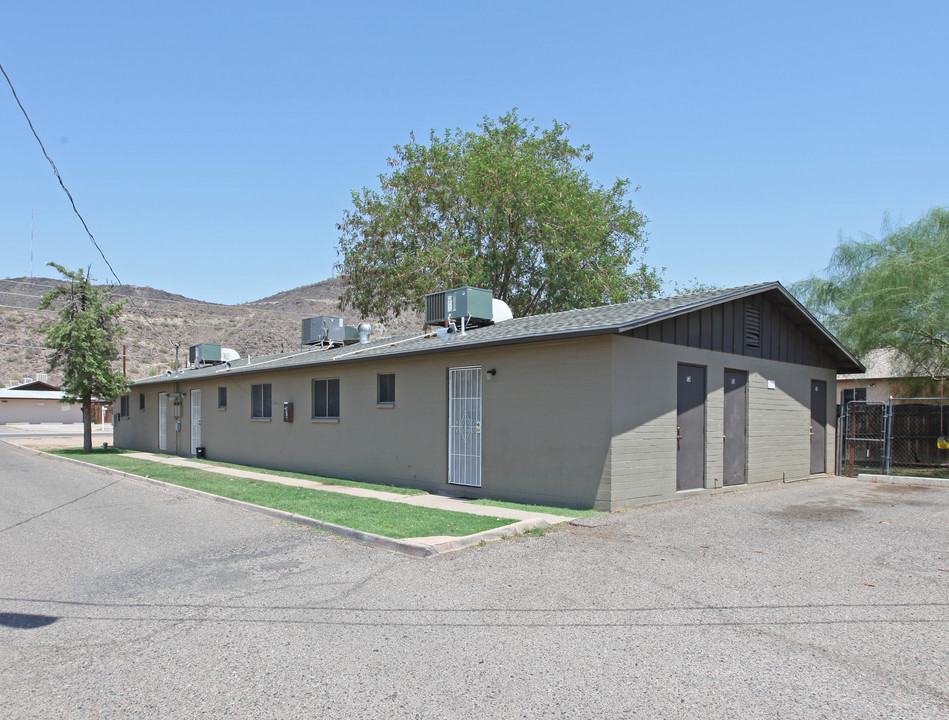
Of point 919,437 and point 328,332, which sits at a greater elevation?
point 328,332

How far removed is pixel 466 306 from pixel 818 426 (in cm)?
911

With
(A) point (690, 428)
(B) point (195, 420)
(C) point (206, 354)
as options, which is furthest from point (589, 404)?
(C) point (206, 354)

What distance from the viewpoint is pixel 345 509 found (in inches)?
411

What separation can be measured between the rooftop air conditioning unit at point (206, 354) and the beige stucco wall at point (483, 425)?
6.43m

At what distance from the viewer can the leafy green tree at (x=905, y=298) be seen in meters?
17.2

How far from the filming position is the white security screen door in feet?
41.4

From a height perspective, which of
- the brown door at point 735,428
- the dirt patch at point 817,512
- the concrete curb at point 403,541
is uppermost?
the brown door at point 735,428

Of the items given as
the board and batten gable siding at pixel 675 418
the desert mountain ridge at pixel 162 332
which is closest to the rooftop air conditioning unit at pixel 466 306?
the board and batten gable siding at pixel 675 418

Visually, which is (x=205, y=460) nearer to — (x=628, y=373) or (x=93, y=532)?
(x=93, y=532)

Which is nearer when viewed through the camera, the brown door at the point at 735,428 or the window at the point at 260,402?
the brown door at the point at 735,428

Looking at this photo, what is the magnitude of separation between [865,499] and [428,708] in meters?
11.0

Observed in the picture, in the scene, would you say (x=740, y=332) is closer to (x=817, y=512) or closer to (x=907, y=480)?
(x=817, y=512)

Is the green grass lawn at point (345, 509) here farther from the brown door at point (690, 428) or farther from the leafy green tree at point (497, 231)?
the leafy green tree at point (497, 231)

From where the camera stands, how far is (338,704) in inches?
151
